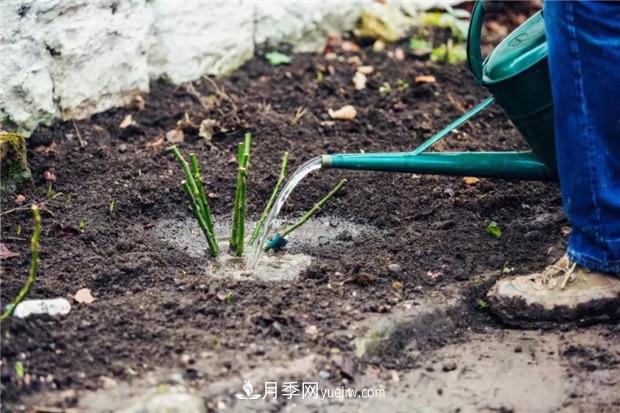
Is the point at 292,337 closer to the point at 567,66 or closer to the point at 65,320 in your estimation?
the point at 65,320

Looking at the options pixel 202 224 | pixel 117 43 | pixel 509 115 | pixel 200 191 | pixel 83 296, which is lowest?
pixel 83 296

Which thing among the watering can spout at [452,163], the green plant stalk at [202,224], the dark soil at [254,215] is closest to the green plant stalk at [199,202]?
the green plant stalk at [202,224]

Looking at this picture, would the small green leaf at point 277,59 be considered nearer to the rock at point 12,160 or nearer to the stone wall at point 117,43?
the stone wall at point 117,43

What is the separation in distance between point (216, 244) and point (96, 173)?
0.72 meters

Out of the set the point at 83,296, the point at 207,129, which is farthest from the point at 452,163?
the point at 207,129

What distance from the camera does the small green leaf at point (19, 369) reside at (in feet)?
8.39

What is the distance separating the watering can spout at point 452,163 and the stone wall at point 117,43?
53.7 inches

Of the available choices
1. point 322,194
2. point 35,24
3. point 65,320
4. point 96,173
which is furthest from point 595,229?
point 35,24

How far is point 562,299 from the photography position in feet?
9.84

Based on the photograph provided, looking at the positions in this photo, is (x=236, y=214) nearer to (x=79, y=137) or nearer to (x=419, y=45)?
(x=79, y=137)

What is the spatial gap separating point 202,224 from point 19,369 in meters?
0.78

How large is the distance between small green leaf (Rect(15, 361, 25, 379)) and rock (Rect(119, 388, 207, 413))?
0.27m

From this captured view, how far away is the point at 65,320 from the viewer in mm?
2801

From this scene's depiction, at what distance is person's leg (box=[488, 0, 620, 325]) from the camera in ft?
9.06
